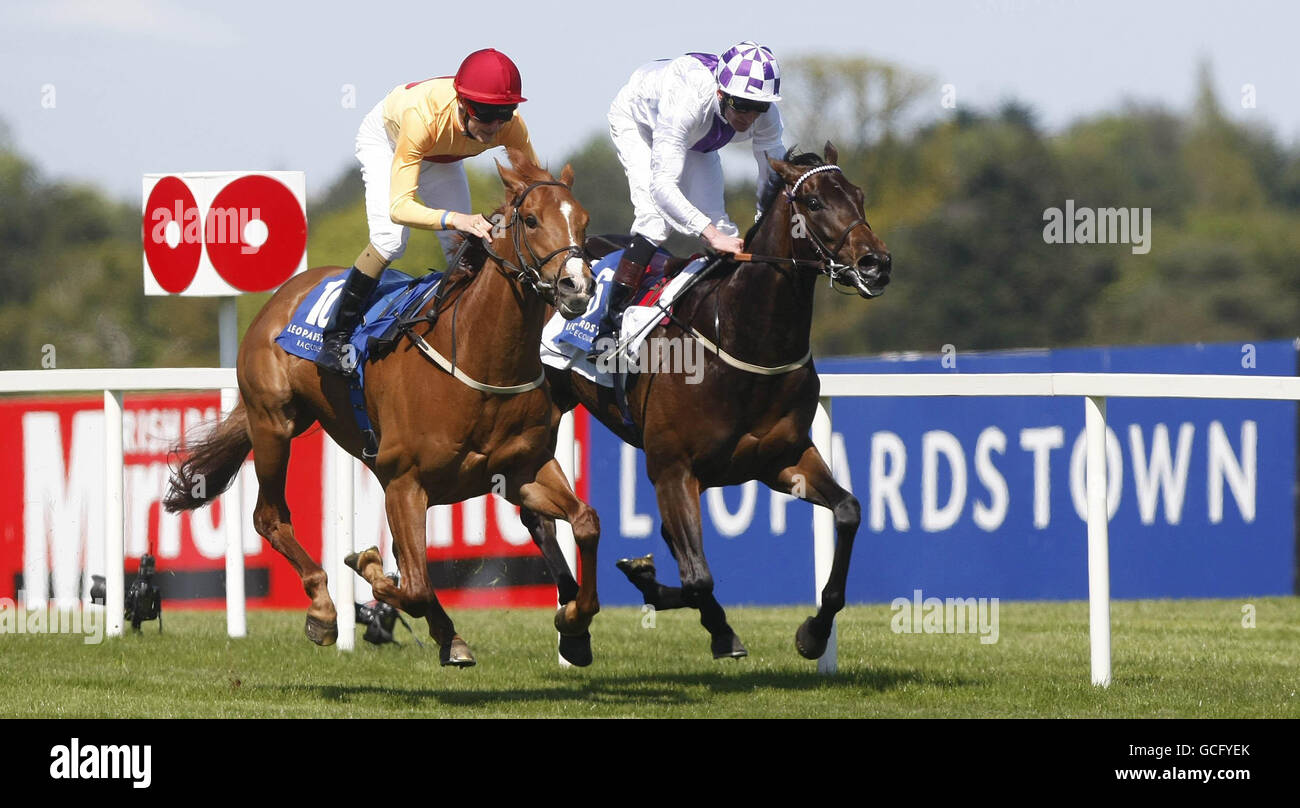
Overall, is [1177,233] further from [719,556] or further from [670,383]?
[670,383]

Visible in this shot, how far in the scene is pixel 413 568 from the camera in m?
6.36

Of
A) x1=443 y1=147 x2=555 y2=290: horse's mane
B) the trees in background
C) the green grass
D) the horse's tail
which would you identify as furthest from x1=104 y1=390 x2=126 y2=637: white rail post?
the trees in background

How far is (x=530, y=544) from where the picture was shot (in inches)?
408

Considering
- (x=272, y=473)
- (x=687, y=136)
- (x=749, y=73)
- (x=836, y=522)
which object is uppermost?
(x=749, y=73)

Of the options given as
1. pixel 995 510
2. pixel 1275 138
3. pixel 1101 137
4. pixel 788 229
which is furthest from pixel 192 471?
pixel 1101 137

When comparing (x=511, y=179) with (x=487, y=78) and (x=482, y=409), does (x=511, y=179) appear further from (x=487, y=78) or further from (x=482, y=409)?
(x=482, y=409)

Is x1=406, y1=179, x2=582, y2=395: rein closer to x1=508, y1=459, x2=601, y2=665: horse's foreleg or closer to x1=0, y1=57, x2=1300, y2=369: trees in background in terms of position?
x1=508, y1=459, x2=601, y2=665: horse's foreleg

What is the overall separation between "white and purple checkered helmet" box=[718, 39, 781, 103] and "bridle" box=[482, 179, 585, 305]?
98 centimetres

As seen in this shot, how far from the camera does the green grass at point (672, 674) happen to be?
6344 millimetres

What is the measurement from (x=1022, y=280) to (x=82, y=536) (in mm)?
30890

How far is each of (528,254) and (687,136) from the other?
1338 millimetres

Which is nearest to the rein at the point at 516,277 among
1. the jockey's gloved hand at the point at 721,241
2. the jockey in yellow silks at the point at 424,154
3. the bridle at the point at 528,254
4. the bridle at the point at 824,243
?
the bridle at the point at 528,254

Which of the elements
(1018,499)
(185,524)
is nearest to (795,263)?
(1018,499)

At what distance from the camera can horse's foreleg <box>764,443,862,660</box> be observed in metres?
6.69
